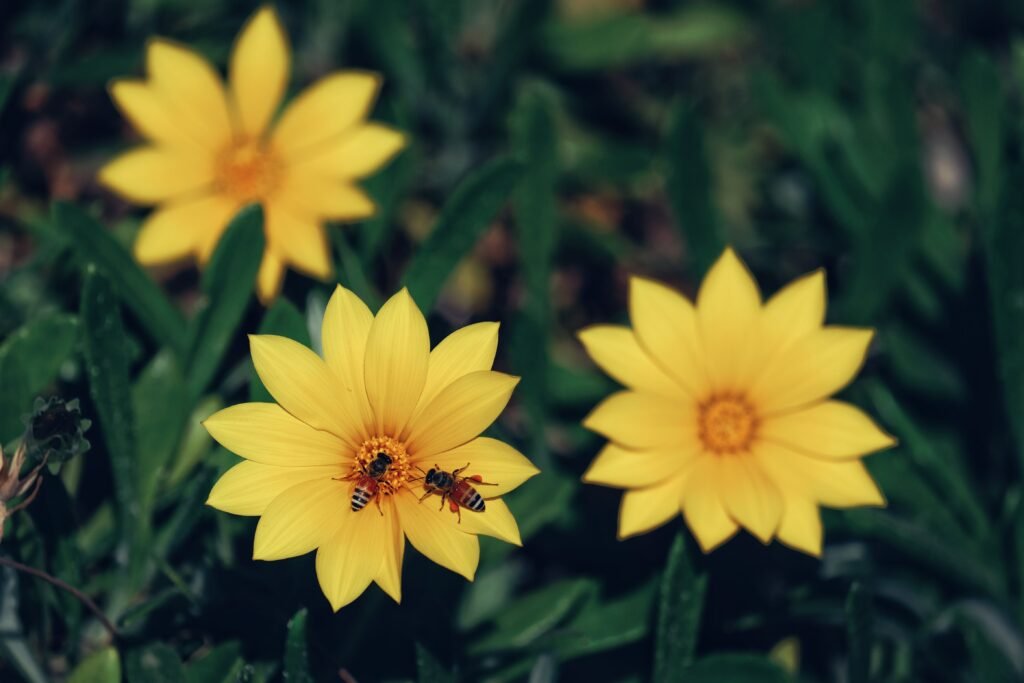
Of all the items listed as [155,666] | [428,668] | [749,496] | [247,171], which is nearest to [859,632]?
[749,496]

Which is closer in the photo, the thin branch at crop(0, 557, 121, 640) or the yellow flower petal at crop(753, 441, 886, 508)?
the thin branch at crop(0, 557, 121, 640)

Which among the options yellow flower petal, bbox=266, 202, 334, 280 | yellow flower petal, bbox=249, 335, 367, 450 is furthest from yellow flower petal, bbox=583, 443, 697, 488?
yellow flower petal, bbox=266, 202, 334, 280

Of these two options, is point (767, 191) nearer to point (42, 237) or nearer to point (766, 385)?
point (766, 385)

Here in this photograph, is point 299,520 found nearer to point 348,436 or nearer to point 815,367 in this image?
point 348,436

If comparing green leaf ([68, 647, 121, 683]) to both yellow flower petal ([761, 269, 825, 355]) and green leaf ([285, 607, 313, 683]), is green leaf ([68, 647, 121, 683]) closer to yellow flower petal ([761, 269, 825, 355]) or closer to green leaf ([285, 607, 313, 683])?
green leaf ([285, 607, 313, 683])

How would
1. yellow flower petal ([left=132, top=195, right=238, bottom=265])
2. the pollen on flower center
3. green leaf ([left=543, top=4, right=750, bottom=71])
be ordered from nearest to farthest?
the pollen on flower center < yellow flower petal ([left=132, top=195, right=238, bottom=265]) < green leaf ([left=543, top=4, right=750, bottom=71])
